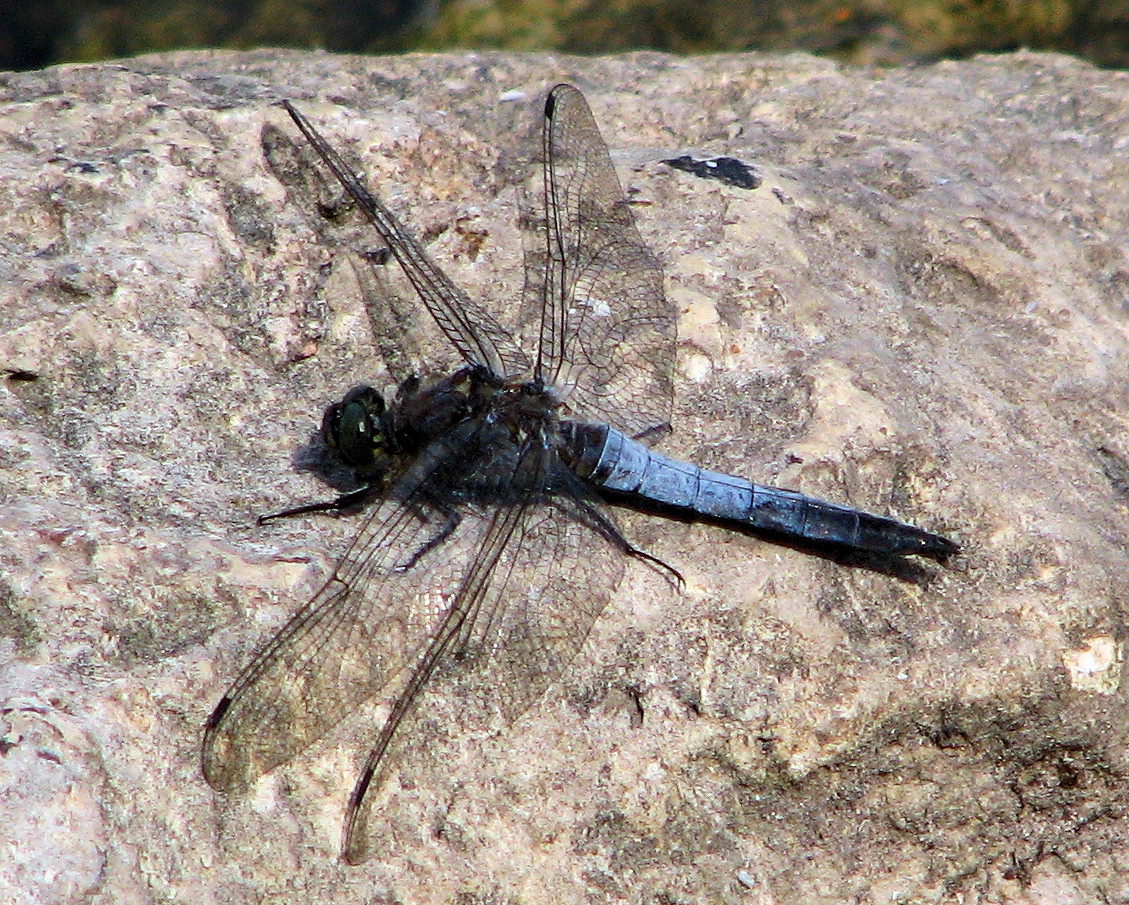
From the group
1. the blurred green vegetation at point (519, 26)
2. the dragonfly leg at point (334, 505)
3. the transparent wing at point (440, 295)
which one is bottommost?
the blurred green vegetation at point (519, 26)

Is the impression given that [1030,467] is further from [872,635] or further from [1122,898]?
[1122,898]

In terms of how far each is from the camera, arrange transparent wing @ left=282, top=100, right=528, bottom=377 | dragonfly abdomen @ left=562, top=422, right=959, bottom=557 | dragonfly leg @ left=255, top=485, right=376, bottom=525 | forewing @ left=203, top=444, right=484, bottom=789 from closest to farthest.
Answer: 1. forewing @ left=203, top=444, right=484, bottom=789
2. dragonfly abdomen @ left=562, top=422, right=959, bottom=557
3. dragonfly leg @ left=255, top=485, right=376, bottom=525
4. transparent wing @ left=282, top=100, right=528, bottom=377

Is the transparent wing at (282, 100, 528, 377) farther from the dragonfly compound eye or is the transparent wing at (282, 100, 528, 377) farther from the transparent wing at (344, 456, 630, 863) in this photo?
the transparent wing at (344, 456, 630, 863)

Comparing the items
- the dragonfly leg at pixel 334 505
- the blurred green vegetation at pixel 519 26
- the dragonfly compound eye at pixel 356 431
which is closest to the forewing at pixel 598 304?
the dragonfly compound eye at pixel 356 431

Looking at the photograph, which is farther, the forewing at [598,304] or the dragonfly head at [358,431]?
the forewing at [598,304]

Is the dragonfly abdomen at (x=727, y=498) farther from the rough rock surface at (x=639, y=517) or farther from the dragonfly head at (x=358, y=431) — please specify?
the dragonfly head at (x=358, y=431)

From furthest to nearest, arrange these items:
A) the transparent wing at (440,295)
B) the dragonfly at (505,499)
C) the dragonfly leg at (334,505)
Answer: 1. the transparent wing at (440,295)
2. the dragonfly leg at (334,505)
3. the dragonfly at (505,499)

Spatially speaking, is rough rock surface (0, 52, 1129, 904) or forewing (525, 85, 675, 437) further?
forewing (525, 85, 675, 437)

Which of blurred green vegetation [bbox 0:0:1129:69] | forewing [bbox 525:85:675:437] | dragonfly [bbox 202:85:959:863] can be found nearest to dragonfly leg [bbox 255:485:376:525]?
dragonfly [bbox 202:85:959:863]
